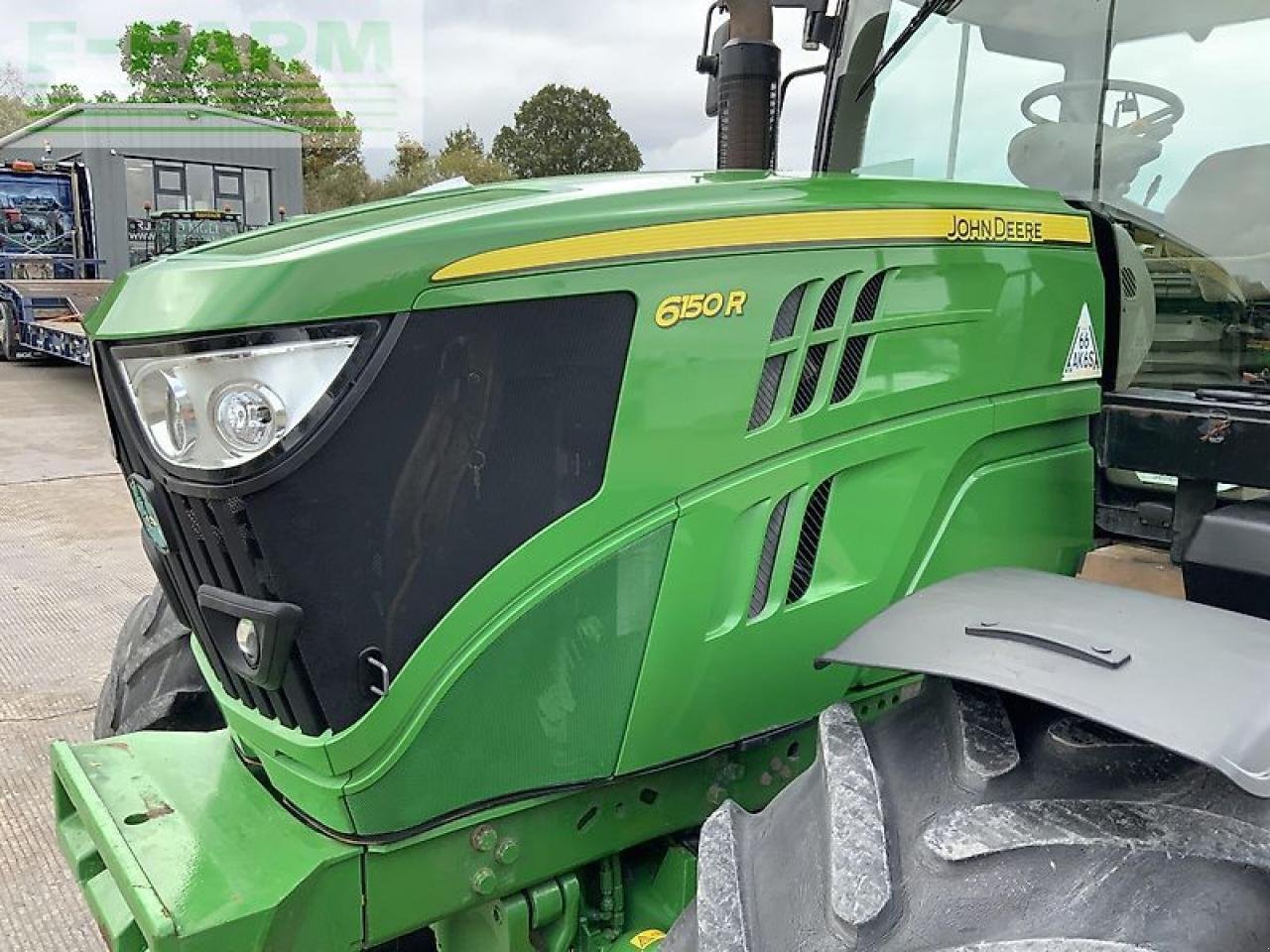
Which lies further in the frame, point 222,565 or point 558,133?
point 558,133

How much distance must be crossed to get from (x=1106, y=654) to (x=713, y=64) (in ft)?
6.17

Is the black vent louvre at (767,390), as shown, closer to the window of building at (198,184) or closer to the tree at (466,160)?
the window of building at (198,184)

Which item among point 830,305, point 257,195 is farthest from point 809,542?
point 257,195

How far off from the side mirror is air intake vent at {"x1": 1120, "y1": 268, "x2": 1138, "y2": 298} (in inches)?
38.2

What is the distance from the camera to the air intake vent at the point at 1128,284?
212cm

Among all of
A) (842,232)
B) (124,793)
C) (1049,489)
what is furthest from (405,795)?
(1049,489)

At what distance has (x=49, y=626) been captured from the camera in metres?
4.99

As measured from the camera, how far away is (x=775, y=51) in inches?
96.3

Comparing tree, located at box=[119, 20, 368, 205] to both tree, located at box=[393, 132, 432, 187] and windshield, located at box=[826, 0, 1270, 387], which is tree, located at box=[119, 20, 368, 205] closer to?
tree, located at box=[393, 132, 432, 187]

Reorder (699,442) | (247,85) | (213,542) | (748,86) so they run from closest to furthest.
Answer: (213,542)
(699,442)
(748,86)
(247,85)

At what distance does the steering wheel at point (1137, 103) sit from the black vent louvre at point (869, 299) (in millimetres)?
799

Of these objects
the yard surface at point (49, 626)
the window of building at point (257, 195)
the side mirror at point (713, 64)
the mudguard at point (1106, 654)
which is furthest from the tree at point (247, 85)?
the mudguard at point (1106, 654)

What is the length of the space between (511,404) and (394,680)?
38 centimetres

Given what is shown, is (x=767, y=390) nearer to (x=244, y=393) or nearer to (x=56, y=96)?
(x=244, y=393)
